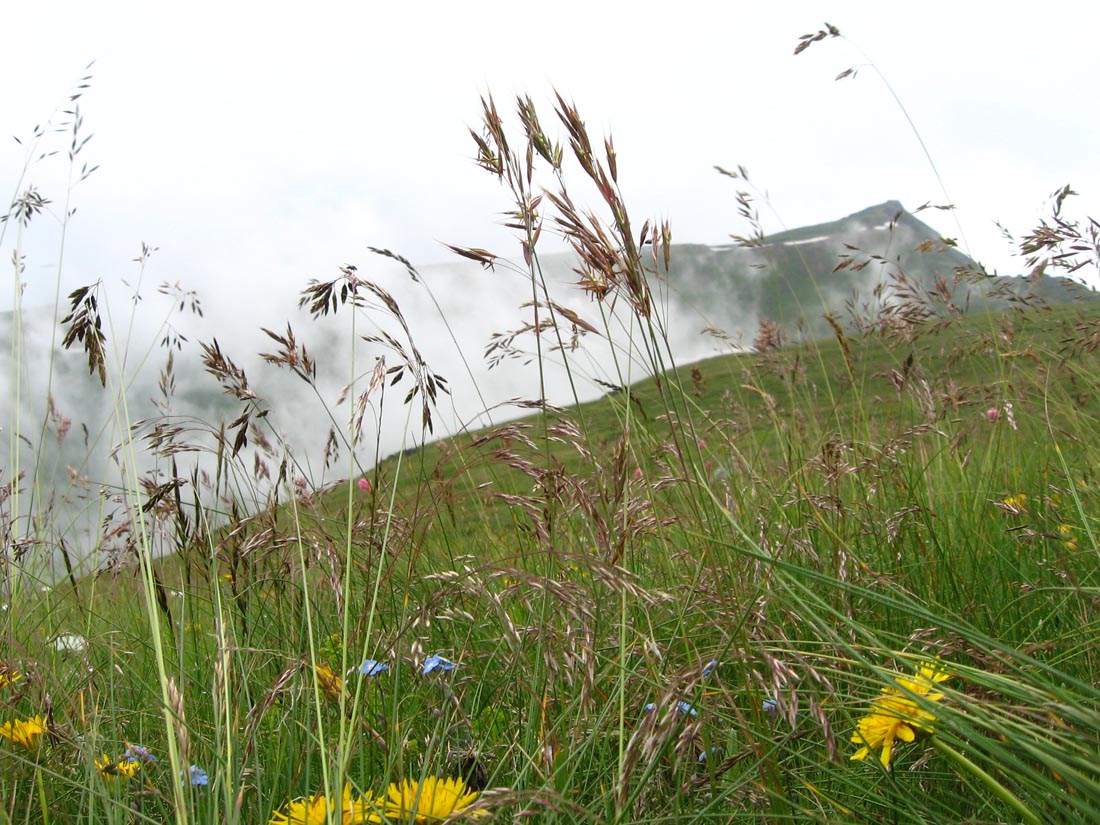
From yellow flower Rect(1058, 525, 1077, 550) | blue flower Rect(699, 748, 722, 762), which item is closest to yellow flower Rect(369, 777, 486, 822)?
blue flower Rect(699, 748, 722, 762)

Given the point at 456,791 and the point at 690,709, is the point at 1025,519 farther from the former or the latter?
the point at 456,791

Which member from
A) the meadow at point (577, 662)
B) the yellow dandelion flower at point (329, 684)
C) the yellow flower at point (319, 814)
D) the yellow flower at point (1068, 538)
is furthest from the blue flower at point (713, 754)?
the yellow flower at point (1068, 538)

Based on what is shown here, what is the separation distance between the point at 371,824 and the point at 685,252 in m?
66.2

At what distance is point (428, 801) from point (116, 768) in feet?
2.16

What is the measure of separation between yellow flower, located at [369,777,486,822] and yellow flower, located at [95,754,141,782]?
0.56 meters

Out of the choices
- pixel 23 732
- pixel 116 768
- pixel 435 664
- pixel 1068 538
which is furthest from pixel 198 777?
pixel 1068 538

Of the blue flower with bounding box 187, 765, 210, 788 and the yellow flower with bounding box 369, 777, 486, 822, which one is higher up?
the blue flower with bounding box 187, 765, 210, 788

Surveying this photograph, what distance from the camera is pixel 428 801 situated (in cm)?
133

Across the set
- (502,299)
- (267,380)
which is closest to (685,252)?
(502,299)

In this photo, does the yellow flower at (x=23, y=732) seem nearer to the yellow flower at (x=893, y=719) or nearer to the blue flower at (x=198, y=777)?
the blue flower at (x=198, y=777)

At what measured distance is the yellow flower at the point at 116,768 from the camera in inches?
60.0

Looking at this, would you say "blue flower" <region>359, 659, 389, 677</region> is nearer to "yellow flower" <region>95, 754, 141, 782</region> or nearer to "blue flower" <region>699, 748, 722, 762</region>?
"yellow flower" <region>95, 754, 141, 782</region>

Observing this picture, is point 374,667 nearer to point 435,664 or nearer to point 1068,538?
point 435,664

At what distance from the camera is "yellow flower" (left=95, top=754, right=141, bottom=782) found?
1524 mm
